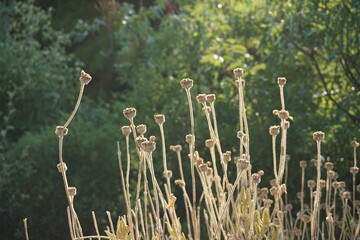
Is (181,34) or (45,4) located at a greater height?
(45,4)

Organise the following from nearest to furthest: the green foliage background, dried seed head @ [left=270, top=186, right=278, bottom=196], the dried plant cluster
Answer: the dried plant cluster, dried seed head @ [left=270, top=186, right=278, bottom=196], the green foliage background

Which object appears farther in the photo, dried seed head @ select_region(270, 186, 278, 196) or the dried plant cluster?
dried seed head @ select_region(270, 186, 278, 196)

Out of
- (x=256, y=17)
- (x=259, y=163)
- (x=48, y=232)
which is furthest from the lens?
(x=256, y=17)

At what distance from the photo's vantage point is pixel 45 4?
33.5 feet

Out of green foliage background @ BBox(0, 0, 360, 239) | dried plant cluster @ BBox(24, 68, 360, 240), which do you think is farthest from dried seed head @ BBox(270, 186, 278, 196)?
green foliage background @ BBox(0, 0, 360, 239)

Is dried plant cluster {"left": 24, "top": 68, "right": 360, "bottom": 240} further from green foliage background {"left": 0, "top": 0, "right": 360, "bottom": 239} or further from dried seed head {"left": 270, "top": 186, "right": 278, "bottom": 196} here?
green foliage background {"left": 0, "top": 0, "right": 360, "bottom": 239}

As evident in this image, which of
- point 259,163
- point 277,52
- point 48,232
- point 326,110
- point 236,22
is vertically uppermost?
point 236,22

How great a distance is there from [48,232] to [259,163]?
1488 mm

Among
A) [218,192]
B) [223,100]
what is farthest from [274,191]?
[223,100]

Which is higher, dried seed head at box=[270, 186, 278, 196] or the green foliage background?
the green foliage background

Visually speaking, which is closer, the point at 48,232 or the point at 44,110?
the point at 48,232

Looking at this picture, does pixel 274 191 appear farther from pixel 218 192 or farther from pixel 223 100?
pixel 223 100

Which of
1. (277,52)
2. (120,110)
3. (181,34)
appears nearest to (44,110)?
(120,110)

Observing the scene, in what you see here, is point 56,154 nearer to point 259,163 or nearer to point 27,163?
point 27,163
